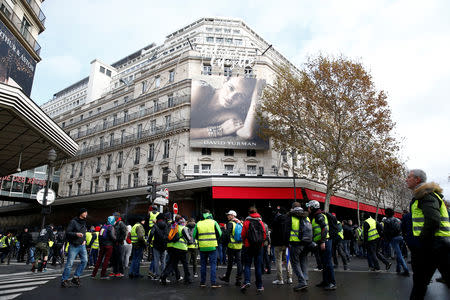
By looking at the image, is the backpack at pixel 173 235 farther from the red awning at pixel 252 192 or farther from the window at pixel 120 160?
the window at pixel 120 160

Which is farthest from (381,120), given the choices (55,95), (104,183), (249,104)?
(55,95)

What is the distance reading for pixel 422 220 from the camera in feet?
12.2

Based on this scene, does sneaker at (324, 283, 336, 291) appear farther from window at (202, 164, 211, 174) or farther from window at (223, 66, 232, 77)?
window at (223, 66, 232, 77)

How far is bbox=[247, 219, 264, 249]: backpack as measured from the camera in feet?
21.3

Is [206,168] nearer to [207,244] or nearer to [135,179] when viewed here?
[135,179]

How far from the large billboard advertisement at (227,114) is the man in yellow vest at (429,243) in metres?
23.1

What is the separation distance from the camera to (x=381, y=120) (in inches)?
835

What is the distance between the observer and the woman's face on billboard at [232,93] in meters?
28.0

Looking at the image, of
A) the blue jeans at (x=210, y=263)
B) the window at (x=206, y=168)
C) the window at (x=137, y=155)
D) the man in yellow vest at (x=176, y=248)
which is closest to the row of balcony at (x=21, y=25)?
the window at (x=137, y=155)

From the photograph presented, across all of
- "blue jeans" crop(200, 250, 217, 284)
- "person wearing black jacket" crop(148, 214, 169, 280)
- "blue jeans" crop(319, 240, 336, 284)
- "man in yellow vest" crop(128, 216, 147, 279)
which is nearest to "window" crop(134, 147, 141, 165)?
"man in yellow vest" crop(128, 216, 147, 279)

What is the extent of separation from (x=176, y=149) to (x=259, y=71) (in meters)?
11.6

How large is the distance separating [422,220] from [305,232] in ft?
9.89

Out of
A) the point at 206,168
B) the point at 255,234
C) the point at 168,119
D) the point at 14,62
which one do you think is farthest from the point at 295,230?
the point at 168,119

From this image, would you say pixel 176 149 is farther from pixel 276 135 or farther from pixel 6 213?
pixel 6 213
